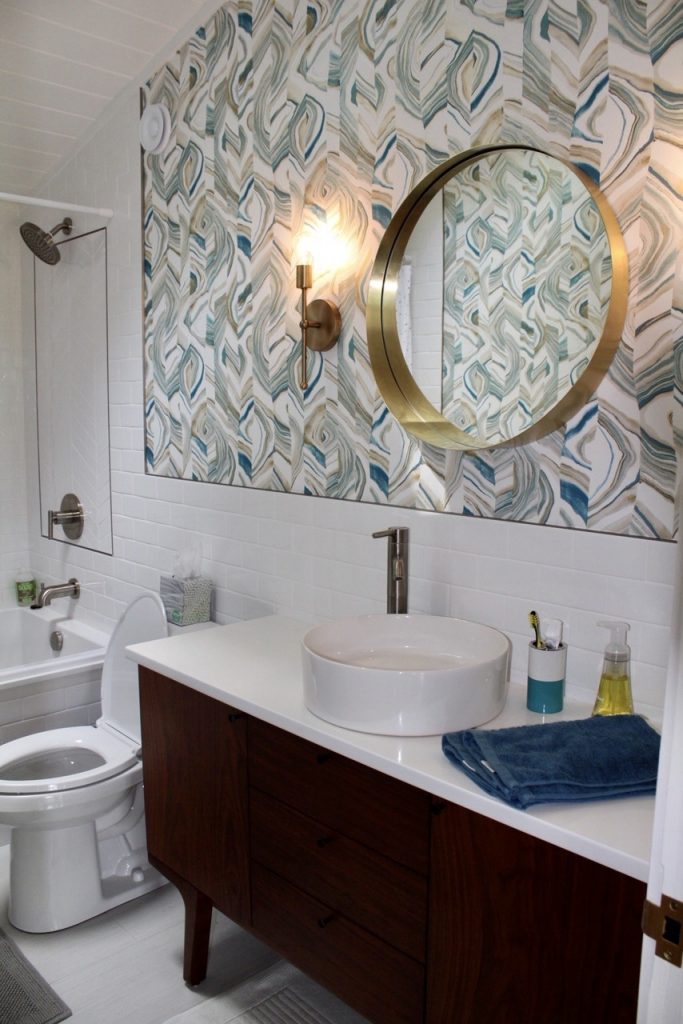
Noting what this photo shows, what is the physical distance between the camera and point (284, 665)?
187 cm

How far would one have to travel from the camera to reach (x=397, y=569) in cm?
190

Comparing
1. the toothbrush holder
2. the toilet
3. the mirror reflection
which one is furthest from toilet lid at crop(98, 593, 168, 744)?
the toothbrush holder

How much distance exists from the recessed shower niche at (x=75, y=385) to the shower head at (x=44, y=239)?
0.04 meters

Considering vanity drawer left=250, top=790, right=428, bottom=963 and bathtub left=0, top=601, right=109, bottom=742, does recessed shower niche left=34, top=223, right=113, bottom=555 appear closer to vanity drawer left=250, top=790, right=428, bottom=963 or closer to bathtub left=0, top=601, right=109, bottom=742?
bathtub left=0, top=601, right=109, bottom=742

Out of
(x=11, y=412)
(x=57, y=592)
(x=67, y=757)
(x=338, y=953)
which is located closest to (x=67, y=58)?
(x=11, y=412)

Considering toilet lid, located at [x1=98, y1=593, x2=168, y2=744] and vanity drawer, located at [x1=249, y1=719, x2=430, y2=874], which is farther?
toilet lid, located at [x1=98, y1=593, x2=168, y2=744]

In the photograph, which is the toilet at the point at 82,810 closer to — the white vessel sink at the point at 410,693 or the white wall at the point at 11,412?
the white vessel sink at the point at 410,693

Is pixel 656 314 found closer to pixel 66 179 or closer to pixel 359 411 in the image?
pixel 359 411

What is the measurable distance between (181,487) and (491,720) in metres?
1.57

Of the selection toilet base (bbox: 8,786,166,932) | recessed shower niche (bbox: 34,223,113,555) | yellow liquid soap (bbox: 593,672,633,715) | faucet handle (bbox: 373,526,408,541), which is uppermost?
recessed shower niche (bbox: 34,223,113,555)

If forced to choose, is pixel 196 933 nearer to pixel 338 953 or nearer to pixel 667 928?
pixel 338 953

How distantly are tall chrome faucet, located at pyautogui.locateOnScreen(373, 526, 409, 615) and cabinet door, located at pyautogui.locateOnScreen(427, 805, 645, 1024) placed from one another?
653 mm

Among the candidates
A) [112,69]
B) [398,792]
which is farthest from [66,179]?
[398,792]

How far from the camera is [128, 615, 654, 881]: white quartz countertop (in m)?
1.13
